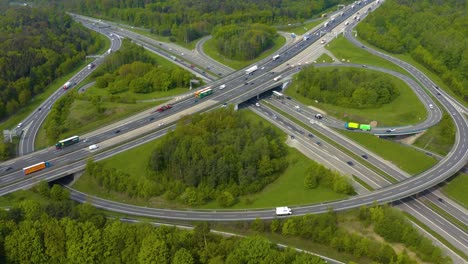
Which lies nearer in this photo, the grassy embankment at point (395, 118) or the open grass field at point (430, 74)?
the grassy embankment at point (395, 118)

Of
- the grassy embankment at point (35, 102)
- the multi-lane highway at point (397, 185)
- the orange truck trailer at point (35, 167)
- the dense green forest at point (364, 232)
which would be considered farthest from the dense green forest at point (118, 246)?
the grassy embankment at point (35, 102)

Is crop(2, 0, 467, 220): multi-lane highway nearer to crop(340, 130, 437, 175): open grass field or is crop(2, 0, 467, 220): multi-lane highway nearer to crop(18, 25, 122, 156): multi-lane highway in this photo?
crop(340, 130, 437, 175): open grass field

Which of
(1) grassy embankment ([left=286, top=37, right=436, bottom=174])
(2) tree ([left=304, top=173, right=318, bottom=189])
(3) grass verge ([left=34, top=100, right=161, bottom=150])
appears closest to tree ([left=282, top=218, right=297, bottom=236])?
(2) tree ([left=304, top=173, right=318, bottom=189])

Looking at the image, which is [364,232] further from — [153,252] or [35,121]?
[35,121]

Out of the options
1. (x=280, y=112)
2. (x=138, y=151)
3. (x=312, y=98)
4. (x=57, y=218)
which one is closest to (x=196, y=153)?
(x=138, y=151)

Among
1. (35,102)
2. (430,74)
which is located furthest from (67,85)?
(430,74)

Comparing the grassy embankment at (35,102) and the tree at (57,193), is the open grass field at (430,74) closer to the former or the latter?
the tree at (57,193)
